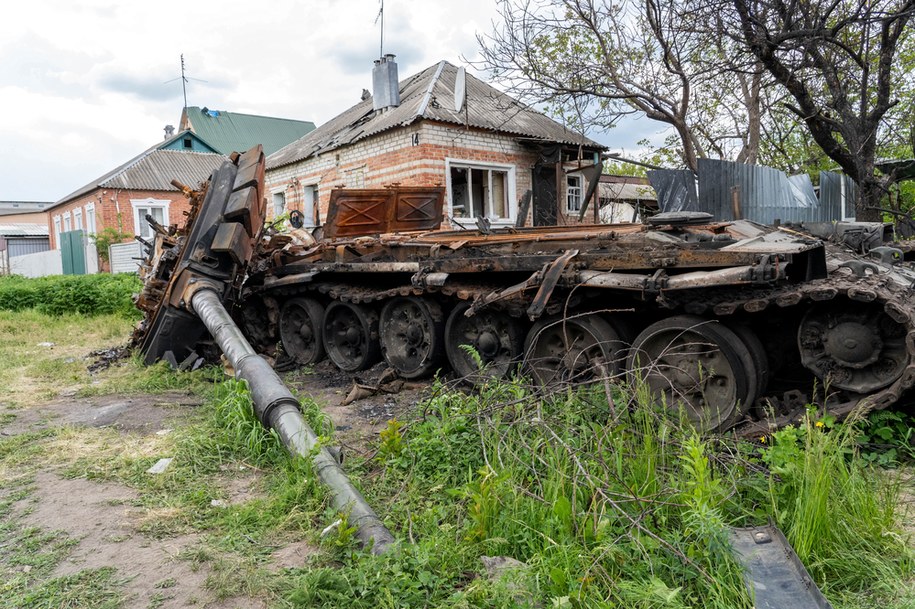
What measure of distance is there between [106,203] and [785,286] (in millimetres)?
29474

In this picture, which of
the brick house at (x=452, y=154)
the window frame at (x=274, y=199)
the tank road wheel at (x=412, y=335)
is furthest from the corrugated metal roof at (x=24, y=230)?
the tank road wheel at (x=412, y=335)

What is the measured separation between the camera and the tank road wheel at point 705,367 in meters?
4.61

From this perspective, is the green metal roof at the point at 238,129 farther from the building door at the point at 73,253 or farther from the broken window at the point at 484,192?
the broken window at the point at 484,192

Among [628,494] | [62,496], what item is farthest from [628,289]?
[62,496]

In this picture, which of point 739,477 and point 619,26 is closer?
point 739,477

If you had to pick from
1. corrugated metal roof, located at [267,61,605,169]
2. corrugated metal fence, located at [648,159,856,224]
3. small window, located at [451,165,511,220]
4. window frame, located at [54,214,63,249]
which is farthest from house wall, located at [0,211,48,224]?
corrugated metal fence, located at [648,159,856,224]

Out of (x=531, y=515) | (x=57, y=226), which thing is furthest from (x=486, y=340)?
(x=57, y=226)

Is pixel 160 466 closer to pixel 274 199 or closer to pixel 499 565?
pixel 499 565

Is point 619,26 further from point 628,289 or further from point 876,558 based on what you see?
point 876,558

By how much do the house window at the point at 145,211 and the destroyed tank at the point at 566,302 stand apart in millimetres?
20969

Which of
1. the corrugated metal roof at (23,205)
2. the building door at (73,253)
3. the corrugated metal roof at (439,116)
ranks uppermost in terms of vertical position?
the corrugated metal roof at (23,205)

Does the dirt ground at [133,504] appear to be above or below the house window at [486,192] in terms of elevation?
below

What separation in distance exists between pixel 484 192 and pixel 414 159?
8.82 ft

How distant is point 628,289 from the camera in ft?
16.2
